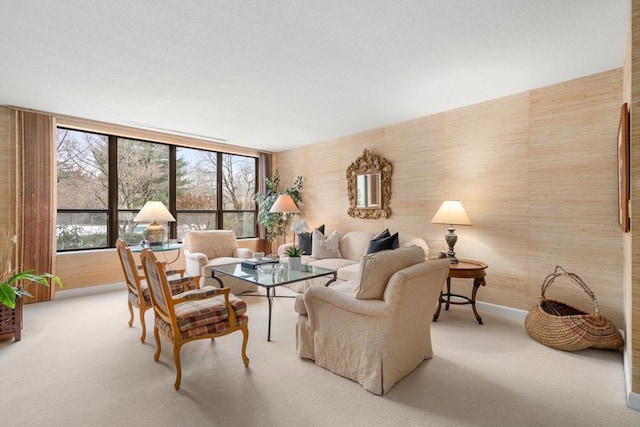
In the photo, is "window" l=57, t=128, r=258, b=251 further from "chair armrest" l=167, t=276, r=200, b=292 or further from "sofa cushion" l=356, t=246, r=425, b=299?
"sofa cushion" l=356, t=246, r=425, b=299

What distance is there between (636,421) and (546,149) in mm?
2513

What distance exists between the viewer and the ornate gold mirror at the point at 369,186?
4891 mm

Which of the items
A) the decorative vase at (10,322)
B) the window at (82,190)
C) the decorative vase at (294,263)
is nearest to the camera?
the decorative vase at (10,322)

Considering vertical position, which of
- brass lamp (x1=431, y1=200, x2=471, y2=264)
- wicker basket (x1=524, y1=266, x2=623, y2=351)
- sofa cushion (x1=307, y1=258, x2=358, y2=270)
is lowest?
wicker basket (x1=524, y1=266, x2=623, y2=351)

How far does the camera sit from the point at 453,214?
373cm

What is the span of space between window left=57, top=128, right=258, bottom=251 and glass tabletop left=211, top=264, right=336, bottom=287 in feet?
7.48

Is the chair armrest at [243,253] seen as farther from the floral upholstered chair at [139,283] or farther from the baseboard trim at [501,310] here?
the baseboard trim at [501,310]

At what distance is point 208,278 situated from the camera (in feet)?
13.8

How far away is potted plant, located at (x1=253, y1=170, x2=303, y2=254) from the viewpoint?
247 inches

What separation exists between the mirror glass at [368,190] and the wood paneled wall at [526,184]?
288 millimetres

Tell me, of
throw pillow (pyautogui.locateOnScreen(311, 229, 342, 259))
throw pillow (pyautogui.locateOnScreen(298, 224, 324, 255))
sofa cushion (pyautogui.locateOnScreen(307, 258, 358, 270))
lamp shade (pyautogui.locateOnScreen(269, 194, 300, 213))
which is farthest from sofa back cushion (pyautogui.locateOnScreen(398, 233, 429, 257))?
lamp shade (pyautogui.locateOnScreen(269, 194, 300, 213))

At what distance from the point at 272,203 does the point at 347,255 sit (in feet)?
7.00

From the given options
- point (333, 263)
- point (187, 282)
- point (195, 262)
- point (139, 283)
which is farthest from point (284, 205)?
point (139, 283)

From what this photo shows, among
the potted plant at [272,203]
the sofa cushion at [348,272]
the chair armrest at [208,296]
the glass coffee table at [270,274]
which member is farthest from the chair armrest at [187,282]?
the potted plant at [272,203]
